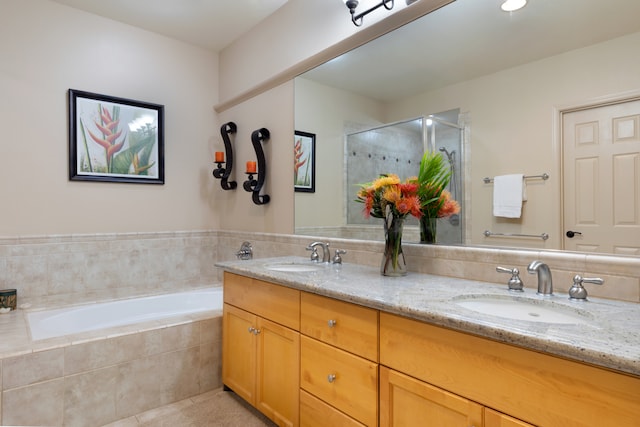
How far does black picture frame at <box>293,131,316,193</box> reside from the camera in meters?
2.57

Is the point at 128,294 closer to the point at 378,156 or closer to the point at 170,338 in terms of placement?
the point at 170,338

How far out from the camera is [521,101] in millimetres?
1512

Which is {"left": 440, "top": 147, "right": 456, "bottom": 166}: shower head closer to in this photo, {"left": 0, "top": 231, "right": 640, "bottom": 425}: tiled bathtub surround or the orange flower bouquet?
the orange flower bouquet

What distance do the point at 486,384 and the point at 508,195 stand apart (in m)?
0.85

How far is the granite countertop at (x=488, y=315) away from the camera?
82 centimetres

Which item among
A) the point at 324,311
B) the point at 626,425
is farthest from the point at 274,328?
the point at 626,425

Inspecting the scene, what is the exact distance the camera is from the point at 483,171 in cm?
163

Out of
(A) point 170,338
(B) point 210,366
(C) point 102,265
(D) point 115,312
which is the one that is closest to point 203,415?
(B) point 210,366

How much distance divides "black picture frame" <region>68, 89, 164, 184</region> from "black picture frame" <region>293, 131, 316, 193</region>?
1.29m

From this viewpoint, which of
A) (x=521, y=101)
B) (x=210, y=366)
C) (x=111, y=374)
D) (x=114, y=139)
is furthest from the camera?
(x=114, y=139)

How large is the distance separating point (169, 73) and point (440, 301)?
3.04 meters

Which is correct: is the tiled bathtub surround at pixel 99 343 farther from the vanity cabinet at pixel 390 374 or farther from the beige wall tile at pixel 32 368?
the vanity cabinet at pixel 390 374

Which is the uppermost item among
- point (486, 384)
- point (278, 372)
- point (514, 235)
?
point (514, 235)

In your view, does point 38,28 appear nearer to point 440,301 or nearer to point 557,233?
point 440,301
